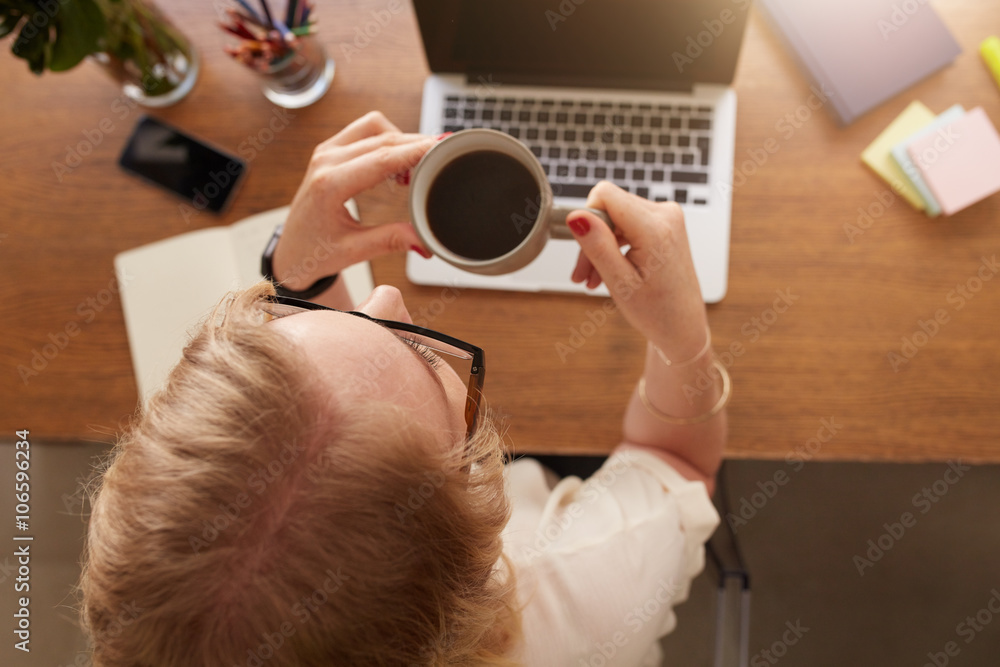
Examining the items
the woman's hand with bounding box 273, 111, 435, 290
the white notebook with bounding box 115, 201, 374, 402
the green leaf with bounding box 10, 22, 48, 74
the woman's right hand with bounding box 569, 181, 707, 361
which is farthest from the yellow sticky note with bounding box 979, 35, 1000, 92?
the green leaf with bounding box 10, 22, 48, 74

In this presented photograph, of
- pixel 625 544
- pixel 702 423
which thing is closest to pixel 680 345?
pixel 702 423

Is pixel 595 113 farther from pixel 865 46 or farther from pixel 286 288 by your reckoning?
pixel 286 288

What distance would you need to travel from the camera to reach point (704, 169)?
0.90m

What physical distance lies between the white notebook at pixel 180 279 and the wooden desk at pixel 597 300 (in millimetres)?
25

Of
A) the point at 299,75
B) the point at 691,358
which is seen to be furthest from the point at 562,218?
the point at 299,75

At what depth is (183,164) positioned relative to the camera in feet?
3.28

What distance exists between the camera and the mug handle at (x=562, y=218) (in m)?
0.65

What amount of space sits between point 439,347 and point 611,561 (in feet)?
1.27

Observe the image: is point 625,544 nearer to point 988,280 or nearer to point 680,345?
point 680,345

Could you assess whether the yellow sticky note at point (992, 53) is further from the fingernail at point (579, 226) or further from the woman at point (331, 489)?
the fingernail at point (579, 226)

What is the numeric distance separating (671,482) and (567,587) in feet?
0.66

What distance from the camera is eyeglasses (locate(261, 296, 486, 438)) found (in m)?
0.61

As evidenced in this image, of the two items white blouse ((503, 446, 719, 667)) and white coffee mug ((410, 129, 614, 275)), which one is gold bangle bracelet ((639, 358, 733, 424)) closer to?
white blouse ((503, 446, 719, 667))

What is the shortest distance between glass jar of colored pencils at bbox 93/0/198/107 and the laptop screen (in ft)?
1.35
